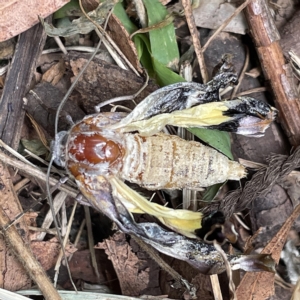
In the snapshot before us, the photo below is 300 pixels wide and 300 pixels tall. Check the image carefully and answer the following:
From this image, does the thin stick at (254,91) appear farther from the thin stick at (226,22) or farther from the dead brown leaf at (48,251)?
the dead brown leaf at (48,251)

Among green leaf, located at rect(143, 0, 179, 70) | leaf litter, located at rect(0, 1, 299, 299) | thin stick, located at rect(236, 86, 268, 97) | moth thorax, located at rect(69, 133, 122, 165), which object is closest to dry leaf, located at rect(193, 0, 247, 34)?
leaf litter, located at rect(0, 1, 299, 299)

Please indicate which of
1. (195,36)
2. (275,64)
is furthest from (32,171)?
(275,64)

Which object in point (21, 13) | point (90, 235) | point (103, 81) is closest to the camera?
point (21, 13)

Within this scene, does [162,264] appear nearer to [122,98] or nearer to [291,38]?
[122,98]

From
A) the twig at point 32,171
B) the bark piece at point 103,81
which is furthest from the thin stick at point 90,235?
the bark piece at point 103,81

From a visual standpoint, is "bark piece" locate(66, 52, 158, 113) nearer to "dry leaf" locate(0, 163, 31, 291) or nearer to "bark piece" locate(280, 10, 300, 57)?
"dry leaf" locate(0, 163, 31, 291)

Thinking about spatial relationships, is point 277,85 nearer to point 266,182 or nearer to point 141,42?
point 266,182
